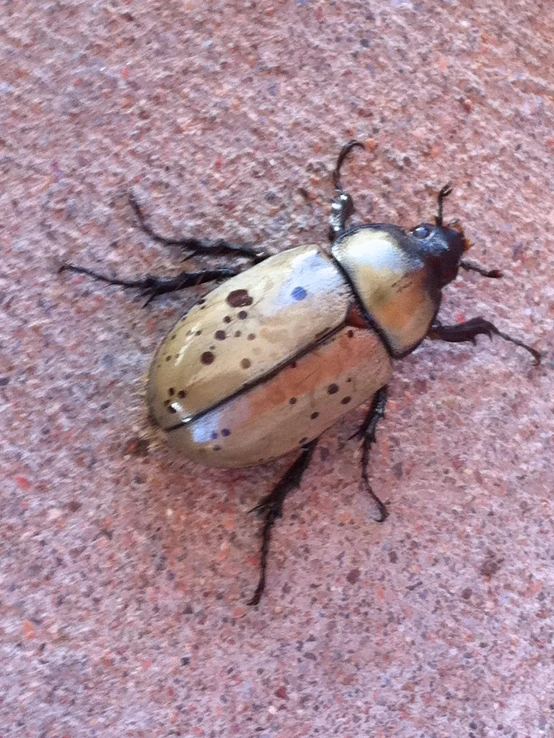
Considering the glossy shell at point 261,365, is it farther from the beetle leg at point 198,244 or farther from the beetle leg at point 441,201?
the beetle leg at point 441,201

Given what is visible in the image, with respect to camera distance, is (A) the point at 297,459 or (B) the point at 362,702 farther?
(B) the point at 362,702

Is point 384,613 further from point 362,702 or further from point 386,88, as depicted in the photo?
point 386,88

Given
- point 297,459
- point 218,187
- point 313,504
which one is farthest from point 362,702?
point 218,187

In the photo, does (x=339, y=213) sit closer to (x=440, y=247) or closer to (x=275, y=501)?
(x=440, y=247)

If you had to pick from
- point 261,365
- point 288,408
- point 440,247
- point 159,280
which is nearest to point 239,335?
point 261,365

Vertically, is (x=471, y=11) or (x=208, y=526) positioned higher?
→ (x=471, y=11)

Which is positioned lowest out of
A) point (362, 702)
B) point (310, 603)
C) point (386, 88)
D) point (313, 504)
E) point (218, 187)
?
point (362, 702)

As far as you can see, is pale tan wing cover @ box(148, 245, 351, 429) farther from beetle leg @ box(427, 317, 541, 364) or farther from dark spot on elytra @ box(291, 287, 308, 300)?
beetle leg @ box(427, 317, 541, 364)
